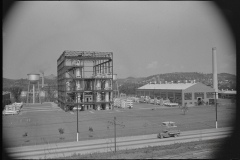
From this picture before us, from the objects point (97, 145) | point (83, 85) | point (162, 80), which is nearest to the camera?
point (97, 145)

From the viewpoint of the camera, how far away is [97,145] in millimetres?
17172

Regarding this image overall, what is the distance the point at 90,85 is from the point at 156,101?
15.9 meters

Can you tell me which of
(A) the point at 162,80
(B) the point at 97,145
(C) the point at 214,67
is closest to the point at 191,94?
(C) the point at 214,67

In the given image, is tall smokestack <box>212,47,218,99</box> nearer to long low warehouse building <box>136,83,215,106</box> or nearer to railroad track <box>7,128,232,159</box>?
long low warehouse building <box>136,83,215,106</box>

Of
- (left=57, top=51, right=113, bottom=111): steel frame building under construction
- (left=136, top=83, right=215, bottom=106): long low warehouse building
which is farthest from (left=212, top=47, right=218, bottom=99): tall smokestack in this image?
(left=57, top=51, right=113, bottom=111): steel frame building under construction

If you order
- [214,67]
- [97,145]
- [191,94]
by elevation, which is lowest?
[97,145]

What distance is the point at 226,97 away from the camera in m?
54.3

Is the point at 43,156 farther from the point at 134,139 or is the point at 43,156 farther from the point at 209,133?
the point at 209,133

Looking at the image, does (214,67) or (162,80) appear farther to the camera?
(162,80)

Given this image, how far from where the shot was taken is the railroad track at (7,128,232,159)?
15.4 m

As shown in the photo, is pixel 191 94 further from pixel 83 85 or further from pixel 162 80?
pixel 162 80

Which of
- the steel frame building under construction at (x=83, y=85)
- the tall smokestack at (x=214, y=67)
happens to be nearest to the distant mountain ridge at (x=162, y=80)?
the tall smokestack at (x=214, y=67)

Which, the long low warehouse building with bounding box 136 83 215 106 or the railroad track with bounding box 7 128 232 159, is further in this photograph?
the long low warehouse building with bounding box 136 83 215 106

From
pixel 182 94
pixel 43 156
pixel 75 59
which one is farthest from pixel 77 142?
pixel 182 94
